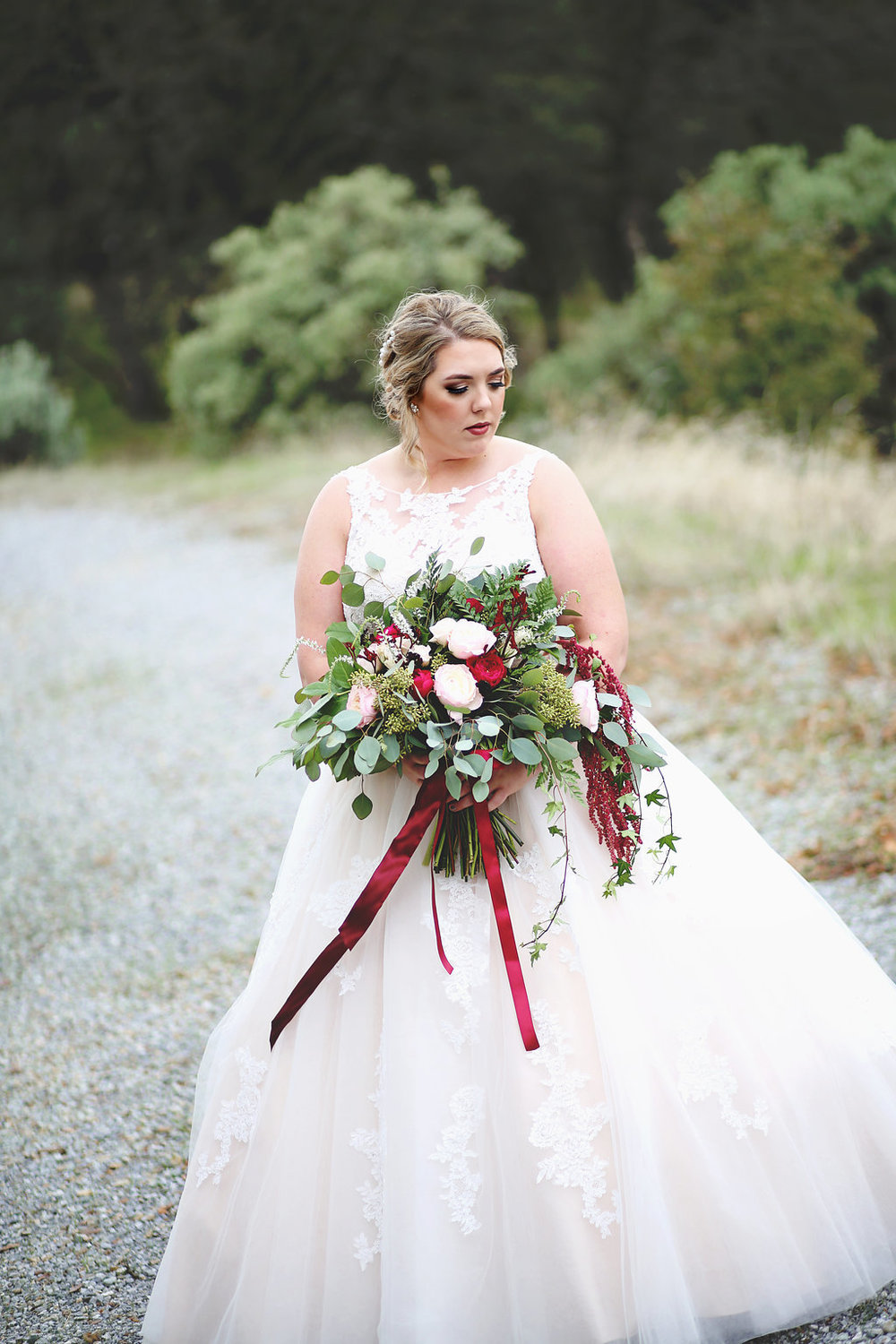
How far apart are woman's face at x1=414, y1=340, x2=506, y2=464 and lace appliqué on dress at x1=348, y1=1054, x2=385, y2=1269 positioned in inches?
57.7

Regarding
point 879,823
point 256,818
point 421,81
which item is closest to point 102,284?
point 421,81

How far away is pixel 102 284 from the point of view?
97.6ft

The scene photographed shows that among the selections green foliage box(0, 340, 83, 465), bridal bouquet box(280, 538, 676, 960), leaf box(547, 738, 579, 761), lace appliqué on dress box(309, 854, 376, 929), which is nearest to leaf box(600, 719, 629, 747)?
bridal bouquet box(280, 538, 676, 960)

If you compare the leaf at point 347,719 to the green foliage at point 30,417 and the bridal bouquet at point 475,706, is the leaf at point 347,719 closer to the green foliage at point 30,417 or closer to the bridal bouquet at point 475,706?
the bridal bouquet at point 475,706

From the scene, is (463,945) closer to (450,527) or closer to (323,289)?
(450,527)

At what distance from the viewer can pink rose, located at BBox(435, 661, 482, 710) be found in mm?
2143

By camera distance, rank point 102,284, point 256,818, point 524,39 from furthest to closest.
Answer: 1. point 102,284
2. point 524,39
3. point 256,818

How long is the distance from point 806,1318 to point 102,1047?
8.63 ft

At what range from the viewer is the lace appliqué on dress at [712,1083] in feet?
7.45

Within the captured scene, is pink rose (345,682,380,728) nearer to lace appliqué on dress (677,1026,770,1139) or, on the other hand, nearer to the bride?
the bride

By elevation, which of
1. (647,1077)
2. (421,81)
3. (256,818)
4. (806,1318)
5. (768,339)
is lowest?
(806,1318)

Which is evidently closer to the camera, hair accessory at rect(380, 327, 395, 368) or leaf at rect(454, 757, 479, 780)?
leaf at rect(454, 757, 479, 780)

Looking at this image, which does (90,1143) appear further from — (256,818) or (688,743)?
(688,743)

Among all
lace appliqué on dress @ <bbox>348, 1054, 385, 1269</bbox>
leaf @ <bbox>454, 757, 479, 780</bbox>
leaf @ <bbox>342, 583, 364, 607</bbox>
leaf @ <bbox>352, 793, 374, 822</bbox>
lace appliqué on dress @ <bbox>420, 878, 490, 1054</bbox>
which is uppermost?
leaf @ <bbox>342, 583, 364, 607</bbox>
